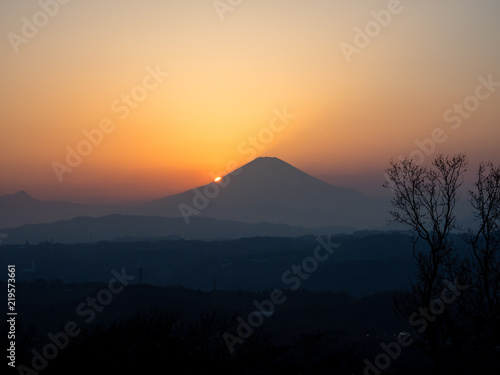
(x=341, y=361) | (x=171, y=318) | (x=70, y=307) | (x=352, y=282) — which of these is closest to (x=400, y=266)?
(x=352, y=282)

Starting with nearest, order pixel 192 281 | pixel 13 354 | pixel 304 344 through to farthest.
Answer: pixel 13 354 < pixel 304 344 < pixel 192 281

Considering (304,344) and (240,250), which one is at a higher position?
(240,250)

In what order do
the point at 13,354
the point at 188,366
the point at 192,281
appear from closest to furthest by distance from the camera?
the point at 13,354
the point at 188,366
the point at 192,281

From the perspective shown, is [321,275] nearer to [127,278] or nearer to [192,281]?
[192,281]

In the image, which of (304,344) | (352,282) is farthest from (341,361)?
(352,282)

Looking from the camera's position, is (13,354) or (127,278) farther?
(127,278)

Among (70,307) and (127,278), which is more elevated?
(127,278)

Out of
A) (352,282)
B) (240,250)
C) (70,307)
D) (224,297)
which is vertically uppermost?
(240,250)

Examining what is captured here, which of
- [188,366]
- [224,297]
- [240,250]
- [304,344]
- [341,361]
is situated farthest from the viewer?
[240,250]

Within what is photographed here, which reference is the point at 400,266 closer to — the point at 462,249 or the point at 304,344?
the point at 462,249
